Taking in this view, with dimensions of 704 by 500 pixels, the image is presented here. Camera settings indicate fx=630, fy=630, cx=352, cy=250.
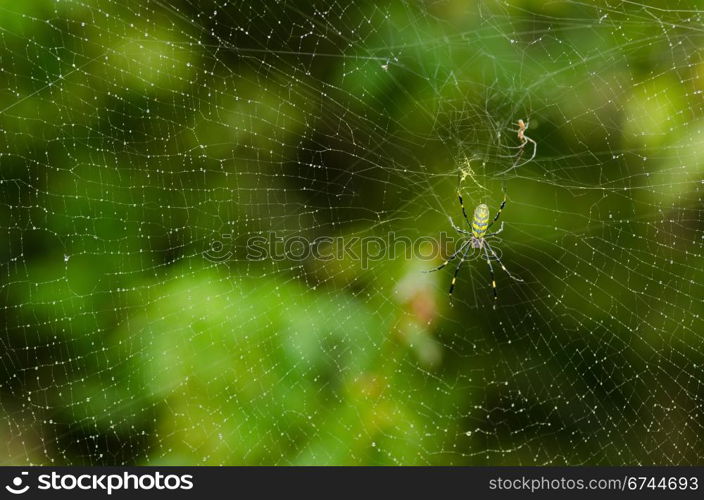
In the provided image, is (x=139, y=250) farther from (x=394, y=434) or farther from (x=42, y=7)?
(x=394, y=434)

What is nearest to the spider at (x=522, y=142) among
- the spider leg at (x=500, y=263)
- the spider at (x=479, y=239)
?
the spider at (x=479, y=239)

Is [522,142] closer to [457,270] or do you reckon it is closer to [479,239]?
[479,239]

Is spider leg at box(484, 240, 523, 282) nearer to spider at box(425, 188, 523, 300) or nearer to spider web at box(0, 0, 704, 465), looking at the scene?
spider at box(425, 188, 523, 300)

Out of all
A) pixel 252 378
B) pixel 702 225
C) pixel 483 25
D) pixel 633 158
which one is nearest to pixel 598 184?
pixel 633 158

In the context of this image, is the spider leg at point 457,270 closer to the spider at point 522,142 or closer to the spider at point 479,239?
the spider at point 479,239

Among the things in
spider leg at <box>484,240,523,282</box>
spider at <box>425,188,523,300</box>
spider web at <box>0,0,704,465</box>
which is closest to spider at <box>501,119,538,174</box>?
spider web at <box>0,0,704,465</box>
